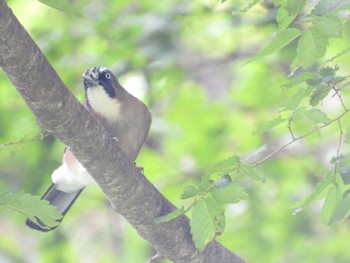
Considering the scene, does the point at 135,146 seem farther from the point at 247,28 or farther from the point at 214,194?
the point at 247,28

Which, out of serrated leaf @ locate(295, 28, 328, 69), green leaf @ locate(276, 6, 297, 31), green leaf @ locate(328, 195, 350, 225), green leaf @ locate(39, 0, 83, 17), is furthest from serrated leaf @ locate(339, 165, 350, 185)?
green leaf @ locate(39, 0, 83, 17)

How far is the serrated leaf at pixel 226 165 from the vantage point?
271cm

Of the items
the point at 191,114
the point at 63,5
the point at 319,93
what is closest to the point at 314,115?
the point at 319,93

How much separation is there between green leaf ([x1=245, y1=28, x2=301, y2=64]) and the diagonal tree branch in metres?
0.62

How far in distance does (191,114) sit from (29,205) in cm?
415

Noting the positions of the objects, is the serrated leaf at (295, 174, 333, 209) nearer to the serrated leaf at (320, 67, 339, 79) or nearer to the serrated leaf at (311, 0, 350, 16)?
the serrated leaf at (320, 67, 339, 79)

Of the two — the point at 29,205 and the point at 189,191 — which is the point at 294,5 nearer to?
the point at 189,191

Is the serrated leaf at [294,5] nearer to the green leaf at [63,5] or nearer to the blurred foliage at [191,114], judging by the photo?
the green leaf at [63,5]

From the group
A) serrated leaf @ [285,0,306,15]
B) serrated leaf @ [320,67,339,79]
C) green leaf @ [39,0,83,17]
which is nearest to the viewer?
green leaf @ [39,0,83,17]

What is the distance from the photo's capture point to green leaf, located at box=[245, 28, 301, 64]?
2615 millimetres

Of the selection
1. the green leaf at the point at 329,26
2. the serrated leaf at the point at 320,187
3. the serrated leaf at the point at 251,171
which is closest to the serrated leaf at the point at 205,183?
the serrated leaf at the point at 251,171

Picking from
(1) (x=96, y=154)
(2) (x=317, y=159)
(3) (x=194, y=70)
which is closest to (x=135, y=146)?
(1) (x=96, y=154)

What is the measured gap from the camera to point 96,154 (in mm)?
2838

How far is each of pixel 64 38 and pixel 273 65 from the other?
2414 mm
